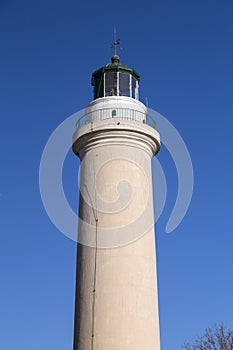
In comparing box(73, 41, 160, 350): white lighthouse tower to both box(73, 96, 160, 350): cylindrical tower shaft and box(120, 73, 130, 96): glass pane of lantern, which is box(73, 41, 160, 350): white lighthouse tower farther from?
box(120, 73, 130, 96): glass pane of lantern

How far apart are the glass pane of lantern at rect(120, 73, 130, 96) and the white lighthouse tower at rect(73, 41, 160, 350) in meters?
0.95

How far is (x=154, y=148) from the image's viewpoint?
18812 mm

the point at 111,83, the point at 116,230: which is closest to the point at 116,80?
the point at 111,83

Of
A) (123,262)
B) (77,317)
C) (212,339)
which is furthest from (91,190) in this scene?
(212,339)

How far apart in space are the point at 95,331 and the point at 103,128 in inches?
259

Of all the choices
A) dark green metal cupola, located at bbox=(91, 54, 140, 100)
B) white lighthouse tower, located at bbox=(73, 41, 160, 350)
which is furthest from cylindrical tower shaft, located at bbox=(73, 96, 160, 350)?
dark green metal cupola, located at bbox=(91, 54, 140, 100)

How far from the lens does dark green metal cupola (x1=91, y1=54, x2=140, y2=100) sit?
19875 millimetres

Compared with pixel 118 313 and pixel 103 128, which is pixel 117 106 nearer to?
pixel 103 128

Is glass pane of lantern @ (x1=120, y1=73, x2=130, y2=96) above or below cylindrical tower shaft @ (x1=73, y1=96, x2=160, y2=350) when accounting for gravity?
above

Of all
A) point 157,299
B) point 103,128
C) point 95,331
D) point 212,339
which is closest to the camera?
point 95,331

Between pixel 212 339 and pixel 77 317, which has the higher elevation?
pixel 212 339

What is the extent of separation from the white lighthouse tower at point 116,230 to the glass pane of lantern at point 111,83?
2.96ft

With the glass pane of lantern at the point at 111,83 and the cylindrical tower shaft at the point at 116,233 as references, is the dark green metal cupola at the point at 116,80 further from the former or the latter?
the cylindrical tower shaft at the point at 116,233

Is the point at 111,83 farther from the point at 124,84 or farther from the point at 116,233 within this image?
the point at 116,233
